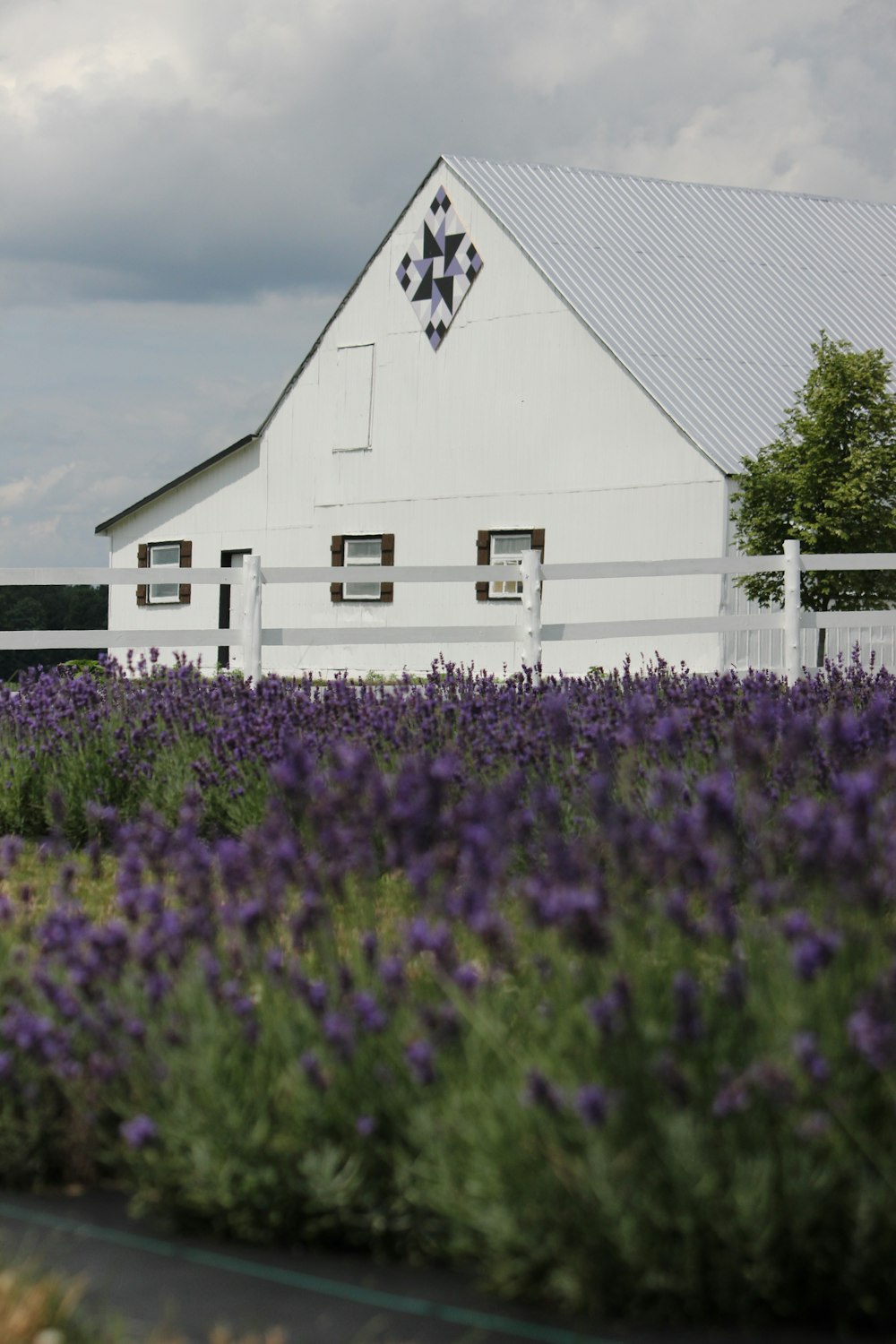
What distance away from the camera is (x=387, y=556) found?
26.0 meters

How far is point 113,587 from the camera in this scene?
102ft

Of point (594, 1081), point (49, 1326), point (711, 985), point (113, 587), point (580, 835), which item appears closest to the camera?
point (49, 1326)

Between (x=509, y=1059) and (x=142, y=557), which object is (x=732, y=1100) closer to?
(x=509, y=1059)

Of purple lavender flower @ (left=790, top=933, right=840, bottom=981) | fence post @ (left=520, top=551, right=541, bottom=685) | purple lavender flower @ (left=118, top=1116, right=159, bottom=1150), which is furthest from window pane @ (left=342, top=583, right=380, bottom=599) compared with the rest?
purple lavender flower @ (left=790, top=933, right=840, bottom=981)

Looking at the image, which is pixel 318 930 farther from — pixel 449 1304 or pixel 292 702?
pixel 292 702

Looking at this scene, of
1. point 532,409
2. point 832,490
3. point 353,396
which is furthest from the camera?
point 353,396

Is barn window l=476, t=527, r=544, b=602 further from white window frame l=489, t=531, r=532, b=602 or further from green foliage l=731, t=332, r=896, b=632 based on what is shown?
Result: green foliage l=731, t=332, r=896, b=632

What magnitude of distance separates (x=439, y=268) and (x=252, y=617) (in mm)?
13698

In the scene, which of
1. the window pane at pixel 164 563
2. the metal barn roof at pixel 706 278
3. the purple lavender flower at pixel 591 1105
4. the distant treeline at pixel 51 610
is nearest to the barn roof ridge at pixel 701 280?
the metal barn roof at pixel 706 278

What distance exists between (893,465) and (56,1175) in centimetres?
1971

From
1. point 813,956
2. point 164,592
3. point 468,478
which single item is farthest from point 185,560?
point 813,956

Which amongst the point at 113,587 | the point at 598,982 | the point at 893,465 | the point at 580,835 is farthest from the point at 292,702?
the point at 113,587

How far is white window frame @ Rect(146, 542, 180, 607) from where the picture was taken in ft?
95.0

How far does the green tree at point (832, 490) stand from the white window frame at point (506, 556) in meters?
3.59
